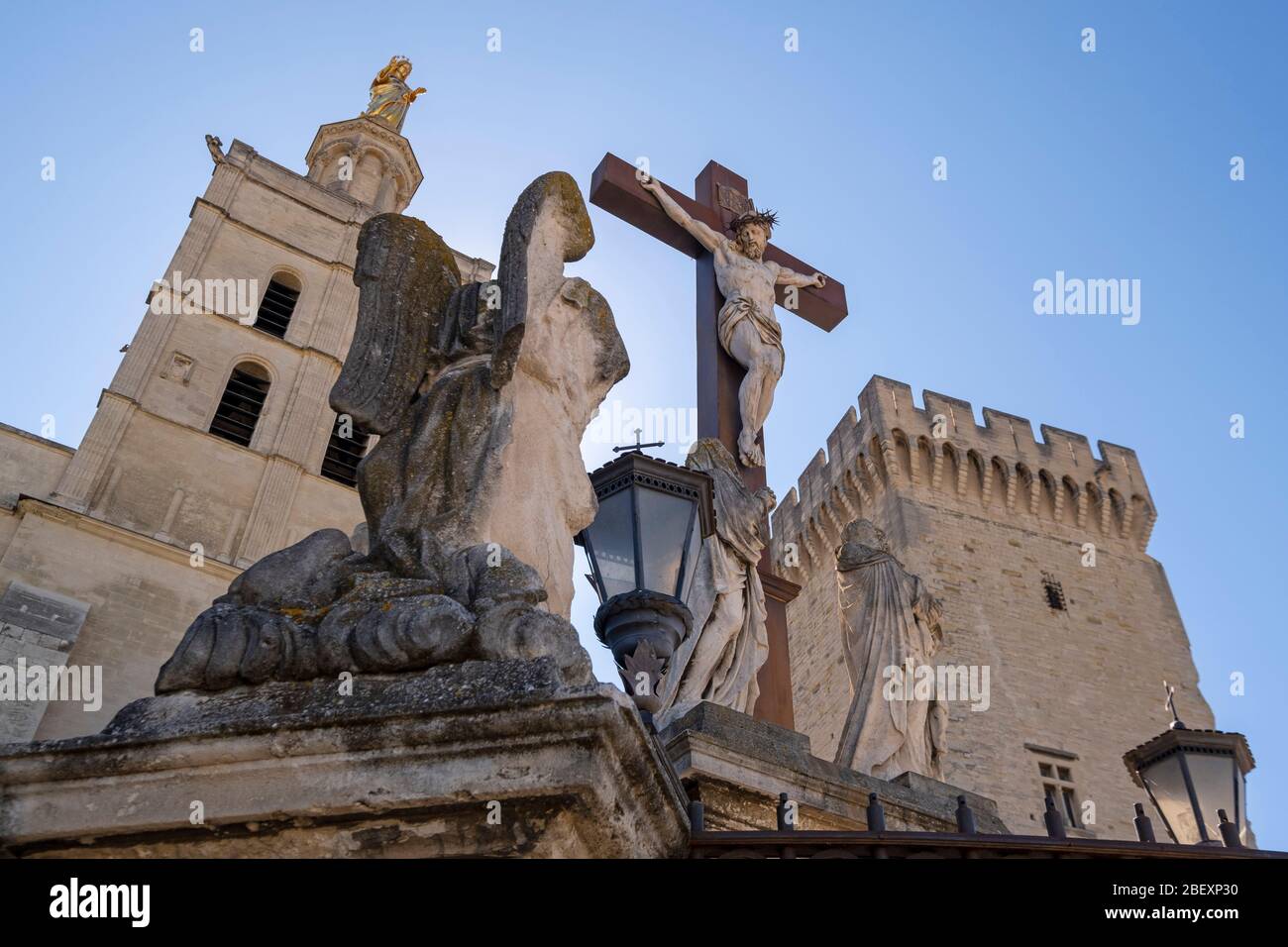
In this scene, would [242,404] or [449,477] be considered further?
[242,404]

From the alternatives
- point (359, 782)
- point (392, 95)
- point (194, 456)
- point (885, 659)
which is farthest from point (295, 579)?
point (392, 95)

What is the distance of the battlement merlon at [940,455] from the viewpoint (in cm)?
2669

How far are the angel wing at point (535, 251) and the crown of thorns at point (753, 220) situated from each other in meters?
6.12

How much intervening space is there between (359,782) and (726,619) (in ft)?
14.3

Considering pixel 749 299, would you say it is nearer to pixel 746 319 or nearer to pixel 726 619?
pixel 746 319

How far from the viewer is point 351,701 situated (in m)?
2.53

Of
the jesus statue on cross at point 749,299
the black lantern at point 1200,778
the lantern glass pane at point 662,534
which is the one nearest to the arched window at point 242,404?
the jesus statue on cross at point 749,299

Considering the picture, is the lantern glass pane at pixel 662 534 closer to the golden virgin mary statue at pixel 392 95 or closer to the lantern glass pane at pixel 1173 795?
the lantern glass pane at pixel 1173 795

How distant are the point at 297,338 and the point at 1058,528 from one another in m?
18.0

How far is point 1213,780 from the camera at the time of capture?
21.0 ft

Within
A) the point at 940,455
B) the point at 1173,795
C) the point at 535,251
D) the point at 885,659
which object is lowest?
the point at 1173,795

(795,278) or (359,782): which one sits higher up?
(795,278)

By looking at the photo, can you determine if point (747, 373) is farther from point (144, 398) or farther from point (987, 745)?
point (144, 398)
